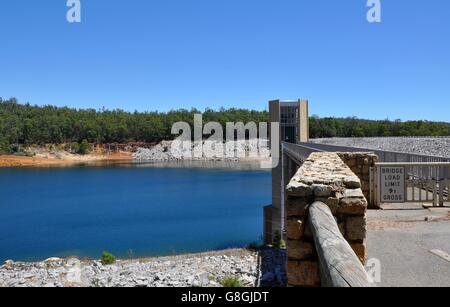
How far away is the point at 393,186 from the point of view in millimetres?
10992

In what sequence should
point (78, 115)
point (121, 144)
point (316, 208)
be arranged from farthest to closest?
1. point (78, 115)
2. point (121, 144)
3. point (316, 208)

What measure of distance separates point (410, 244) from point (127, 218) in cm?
3216

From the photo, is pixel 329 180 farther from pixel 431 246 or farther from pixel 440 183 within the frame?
pixel 440 183

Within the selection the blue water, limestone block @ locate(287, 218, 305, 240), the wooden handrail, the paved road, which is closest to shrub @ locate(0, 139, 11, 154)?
the blue water

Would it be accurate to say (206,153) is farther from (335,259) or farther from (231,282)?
(335,259)

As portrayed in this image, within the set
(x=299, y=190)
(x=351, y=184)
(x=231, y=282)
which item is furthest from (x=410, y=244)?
(x=231, y=282)

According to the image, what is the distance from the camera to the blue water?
27.5 m

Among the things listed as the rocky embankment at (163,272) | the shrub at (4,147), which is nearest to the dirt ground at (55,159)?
the shrub at (4,147)

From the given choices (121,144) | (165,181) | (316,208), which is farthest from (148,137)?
(316,208)

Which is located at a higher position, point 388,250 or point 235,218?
point 388,250

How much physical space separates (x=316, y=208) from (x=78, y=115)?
157m

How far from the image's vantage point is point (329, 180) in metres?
4.96

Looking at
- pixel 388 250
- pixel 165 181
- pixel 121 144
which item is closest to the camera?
pixel 388 250

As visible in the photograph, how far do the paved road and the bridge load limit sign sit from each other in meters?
0.35
